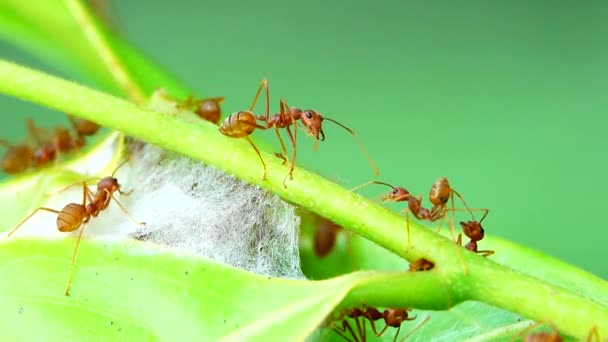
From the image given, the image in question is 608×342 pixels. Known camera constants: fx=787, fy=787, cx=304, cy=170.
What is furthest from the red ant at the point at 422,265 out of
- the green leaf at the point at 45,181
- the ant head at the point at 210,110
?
the ant head at the point at 210,110

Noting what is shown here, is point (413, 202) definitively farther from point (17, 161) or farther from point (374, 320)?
point (17, 161)

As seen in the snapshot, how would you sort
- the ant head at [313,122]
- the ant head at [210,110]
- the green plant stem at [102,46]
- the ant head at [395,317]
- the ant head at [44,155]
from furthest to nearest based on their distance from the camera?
the ant head at [44,155] < the green plant stem at [102,46] < the ant head at [210,110] < the ant head at [313,122] < the ant head at [395,317]

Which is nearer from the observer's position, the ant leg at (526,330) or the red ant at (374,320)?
the ant leg at (526,330)

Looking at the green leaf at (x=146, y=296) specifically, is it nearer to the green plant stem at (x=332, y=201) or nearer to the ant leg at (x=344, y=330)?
the green plant stem at (x=332, y=201)

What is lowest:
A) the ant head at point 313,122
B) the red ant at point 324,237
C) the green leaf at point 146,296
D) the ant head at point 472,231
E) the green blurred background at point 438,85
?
the green leaf at point 146,296

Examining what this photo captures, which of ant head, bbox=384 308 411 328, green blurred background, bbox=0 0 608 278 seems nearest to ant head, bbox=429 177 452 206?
ant head, bbox=384 308 411 328
